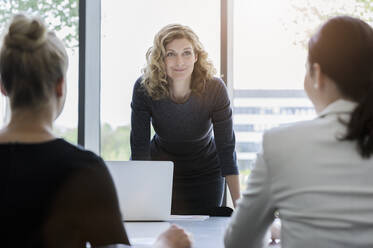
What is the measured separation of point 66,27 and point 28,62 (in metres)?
2.76

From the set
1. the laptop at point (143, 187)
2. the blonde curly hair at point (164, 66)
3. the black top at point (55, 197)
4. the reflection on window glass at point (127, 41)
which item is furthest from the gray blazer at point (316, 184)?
the reflection on window glass at point (127, 41)

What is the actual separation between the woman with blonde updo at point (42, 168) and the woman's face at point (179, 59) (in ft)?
5.56

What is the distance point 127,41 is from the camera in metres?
3.82

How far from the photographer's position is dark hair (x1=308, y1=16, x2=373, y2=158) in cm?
115

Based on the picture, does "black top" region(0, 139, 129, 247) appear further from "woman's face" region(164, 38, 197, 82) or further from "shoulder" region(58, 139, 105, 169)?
"woman's face" region(164, 38, 197, 82)

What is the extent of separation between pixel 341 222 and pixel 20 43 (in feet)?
2.75

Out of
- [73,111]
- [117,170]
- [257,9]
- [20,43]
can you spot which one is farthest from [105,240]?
[257,9]

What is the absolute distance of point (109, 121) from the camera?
390cm

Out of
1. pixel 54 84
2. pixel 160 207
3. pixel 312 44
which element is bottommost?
pixel 160 207

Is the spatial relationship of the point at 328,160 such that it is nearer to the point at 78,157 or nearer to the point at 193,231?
the point at 78,157

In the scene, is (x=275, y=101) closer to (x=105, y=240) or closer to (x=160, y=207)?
(x=160, y=207)

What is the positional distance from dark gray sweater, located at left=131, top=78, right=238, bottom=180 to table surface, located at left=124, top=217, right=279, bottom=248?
0.68m

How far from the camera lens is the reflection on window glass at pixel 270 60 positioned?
3779 mm

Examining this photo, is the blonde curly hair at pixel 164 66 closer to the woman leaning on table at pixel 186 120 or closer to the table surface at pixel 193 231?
the woman leaning on table at pixel 186 120
